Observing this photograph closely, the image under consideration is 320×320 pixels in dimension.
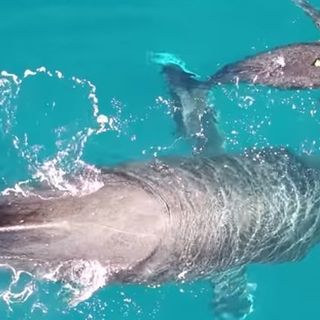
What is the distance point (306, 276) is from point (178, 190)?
402 cm

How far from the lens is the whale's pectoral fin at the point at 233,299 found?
33.5 ft

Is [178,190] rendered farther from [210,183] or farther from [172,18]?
[172,18]

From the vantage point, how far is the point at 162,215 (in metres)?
7.39

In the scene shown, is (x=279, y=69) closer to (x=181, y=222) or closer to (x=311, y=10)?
(x=311, y=10)

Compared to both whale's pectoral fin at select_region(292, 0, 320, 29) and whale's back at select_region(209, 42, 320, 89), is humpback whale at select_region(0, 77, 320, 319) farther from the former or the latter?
whale's pectoral fin at select_region(292, 0, 320, 29)

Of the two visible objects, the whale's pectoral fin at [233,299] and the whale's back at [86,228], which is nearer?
the whale's back at [86,228]

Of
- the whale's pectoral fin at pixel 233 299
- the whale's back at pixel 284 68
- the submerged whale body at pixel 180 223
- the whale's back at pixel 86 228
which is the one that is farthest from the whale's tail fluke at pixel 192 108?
the whale's back at pixel 86 228

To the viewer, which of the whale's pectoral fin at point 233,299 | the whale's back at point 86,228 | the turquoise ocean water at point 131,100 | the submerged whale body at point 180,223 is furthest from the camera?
the turquoise ocean water at point 131,100

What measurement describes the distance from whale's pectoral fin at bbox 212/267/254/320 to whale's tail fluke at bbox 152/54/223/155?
1.73 metres

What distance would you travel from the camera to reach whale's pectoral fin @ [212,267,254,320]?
33.5 feet

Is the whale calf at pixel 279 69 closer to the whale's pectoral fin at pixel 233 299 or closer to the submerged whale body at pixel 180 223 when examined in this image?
the submerged whale body at pixel 180 223

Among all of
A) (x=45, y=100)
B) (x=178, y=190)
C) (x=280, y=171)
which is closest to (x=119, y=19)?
(x=45, y=100)

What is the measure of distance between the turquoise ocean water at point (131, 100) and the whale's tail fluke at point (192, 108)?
7.9 inches

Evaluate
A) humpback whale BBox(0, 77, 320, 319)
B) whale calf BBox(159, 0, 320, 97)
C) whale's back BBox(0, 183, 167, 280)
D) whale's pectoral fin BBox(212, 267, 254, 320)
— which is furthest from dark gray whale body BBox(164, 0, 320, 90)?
whale's back BBox(0, 183, 167, 280)
